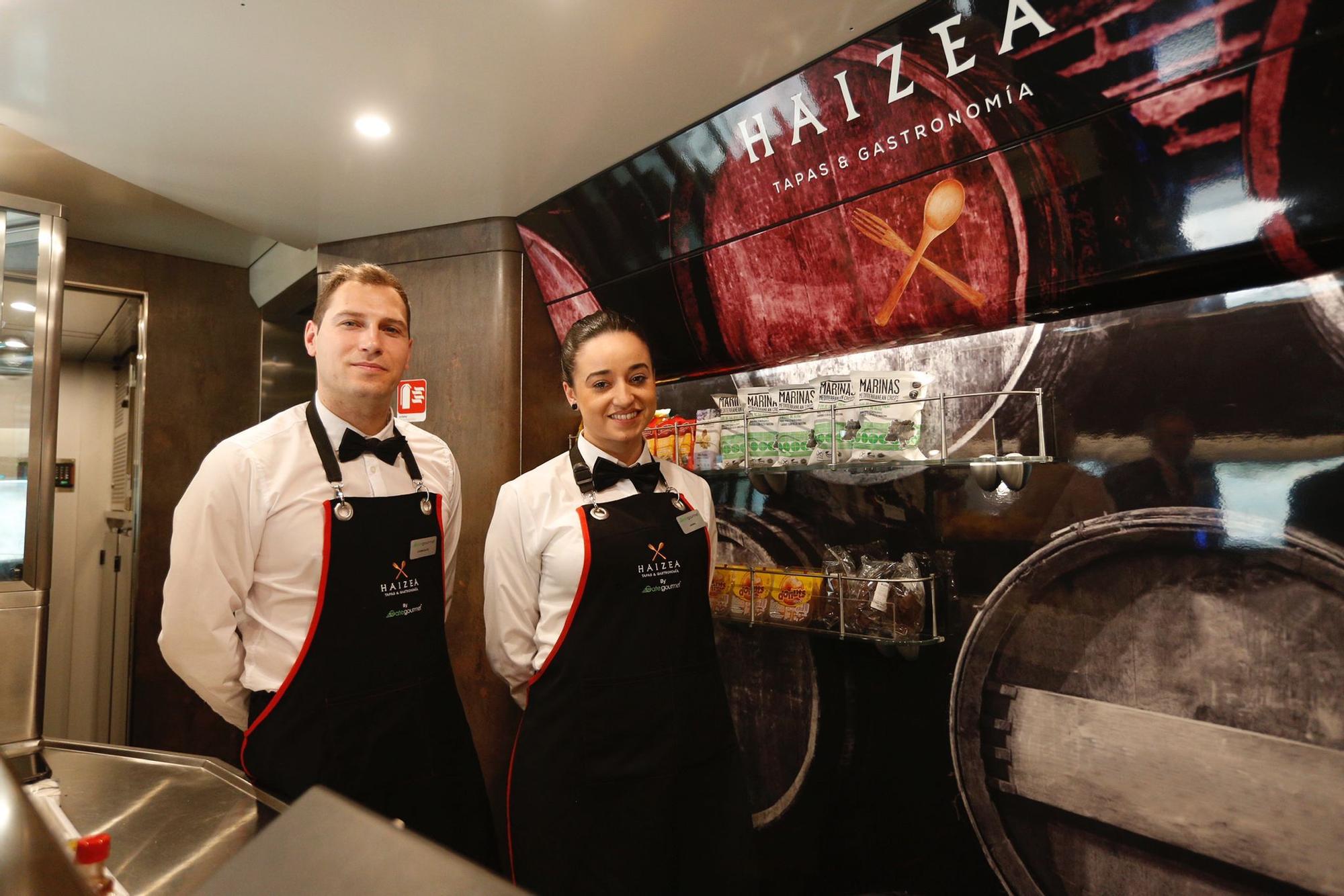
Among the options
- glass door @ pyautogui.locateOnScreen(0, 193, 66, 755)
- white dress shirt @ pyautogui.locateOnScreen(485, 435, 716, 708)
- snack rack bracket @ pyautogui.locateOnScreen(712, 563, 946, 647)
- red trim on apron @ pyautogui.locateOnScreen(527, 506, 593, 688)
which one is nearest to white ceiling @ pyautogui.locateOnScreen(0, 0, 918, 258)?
glass door @ pyautogui.locateOnScreen(0, 193, 66, 755)

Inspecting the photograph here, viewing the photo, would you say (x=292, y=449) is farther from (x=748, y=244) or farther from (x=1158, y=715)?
(x=1158, y=715)

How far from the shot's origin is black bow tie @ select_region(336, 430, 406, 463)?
1.81 m

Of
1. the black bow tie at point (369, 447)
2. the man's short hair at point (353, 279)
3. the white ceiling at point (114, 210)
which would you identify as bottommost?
the black bow tie at point (369, 447)

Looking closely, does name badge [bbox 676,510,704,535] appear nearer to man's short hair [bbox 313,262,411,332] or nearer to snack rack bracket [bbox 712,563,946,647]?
snack rack bracket [bbox 712,563,946,647]

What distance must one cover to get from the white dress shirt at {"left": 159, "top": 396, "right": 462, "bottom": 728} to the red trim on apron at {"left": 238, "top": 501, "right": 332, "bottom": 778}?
2 centimetres

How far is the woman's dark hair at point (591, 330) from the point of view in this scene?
1.89 meters

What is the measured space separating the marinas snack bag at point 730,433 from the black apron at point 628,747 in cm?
55

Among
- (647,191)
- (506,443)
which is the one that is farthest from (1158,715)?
(506,443)

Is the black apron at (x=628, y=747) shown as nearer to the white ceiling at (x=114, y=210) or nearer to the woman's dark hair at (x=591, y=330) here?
the woman's dark hair at (x=591, y=330)

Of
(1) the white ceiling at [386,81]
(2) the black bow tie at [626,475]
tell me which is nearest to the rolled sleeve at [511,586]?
(2) the black bow tie at [626,475]

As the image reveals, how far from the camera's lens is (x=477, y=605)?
2.97 m

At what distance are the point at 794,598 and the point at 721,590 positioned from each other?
0.30 meters

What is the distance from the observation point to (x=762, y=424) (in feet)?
7.56

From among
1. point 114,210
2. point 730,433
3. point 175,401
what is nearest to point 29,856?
point 730,433
